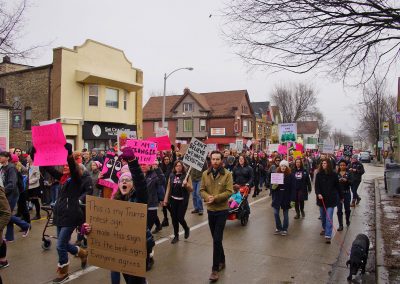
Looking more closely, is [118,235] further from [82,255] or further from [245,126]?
[245,126]

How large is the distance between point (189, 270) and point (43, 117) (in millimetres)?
21059

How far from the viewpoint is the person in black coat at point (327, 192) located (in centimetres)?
820

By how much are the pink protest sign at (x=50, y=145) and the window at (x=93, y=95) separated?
67.3 ft

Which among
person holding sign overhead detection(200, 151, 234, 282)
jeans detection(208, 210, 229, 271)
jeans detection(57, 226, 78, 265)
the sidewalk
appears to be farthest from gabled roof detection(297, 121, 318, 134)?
jeans detection(57, 226, 78, 265)

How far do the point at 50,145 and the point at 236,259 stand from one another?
12.0 feet

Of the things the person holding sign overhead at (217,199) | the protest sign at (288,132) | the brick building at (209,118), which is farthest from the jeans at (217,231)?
the brick building at (209,118)

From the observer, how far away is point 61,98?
2348cm

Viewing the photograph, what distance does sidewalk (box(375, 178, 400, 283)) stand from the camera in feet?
19.9

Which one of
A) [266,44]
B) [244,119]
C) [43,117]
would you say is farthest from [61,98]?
[244,119]

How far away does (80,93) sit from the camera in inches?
977

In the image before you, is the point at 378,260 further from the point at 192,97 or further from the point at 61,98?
the point at 192,97

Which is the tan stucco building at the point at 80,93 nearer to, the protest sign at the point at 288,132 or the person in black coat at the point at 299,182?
the protest sign at the point at 288,132

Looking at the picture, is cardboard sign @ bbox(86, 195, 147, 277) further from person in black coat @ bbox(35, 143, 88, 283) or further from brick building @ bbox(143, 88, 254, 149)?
brick building @ bbox(143, 88, 254, 149)

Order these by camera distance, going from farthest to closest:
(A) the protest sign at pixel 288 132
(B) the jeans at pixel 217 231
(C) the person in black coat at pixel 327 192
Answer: (A) the protest sign at pixel 288 132 → (C) the person in black coat at pixel 327 192 → (B) the jeans at pixel 217 231
